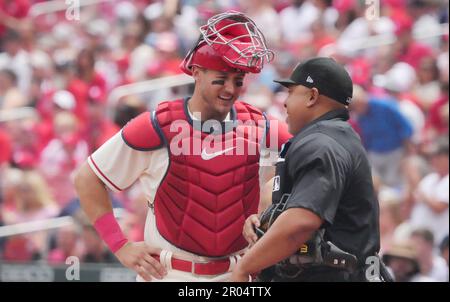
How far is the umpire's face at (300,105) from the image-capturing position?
14.2 feet

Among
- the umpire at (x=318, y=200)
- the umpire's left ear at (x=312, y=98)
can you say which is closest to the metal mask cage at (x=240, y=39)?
the umpire at (x=318, y=200)

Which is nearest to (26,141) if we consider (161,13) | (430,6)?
(161,13)

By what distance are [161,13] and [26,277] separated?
4370 millimetres

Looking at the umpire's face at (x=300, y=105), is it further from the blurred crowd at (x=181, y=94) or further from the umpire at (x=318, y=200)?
the blurred crowd at (x=181, y=94)

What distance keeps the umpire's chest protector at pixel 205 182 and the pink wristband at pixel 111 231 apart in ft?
0.75

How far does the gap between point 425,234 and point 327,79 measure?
3046mm

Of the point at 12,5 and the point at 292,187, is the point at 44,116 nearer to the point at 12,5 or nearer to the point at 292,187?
the point at 12,5

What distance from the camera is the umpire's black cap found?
14.0 feet

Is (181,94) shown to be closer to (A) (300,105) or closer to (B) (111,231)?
(B) (111,231)

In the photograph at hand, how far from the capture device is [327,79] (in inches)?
168

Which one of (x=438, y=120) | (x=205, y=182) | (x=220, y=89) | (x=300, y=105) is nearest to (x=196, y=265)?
(x=205, y=182)

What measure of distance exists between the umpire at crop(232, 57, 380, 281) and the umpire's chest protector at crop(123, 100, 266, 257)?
11.8 inches

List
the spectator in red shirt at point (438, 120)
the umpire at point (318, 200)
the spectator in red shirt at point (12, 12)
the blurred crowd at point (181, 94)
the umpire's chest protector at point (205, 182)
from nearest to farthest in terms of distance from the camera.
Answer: the umpire at point (318, 200)
the umpire's chest protector at point (205, 182)
the blurred crowd at point (181, 94)
the spectator in red shirt at point (438, 120)
the spectator in red shirt at point (12, 12)

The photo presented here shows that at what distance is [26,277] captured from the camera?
812 centimetres
